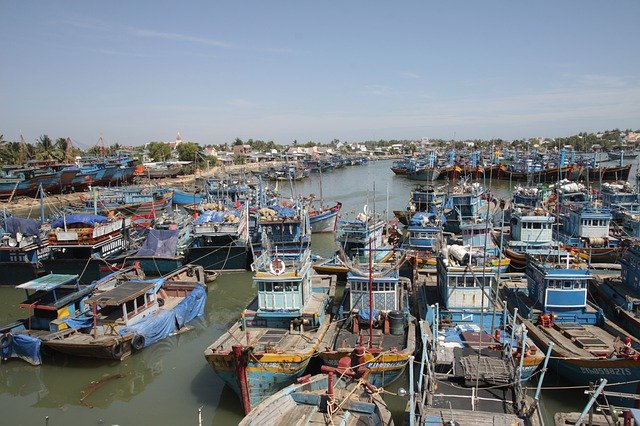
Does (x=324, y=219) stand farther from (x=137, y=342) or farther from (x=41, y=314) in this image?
(x=41, y=314)

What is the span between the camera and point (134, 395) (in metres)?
17.4

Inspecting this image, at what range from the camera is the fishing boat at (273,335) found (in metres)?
14.6

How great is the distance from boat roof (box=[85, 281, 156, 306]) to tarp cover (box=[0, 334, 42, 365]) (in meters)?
2.47

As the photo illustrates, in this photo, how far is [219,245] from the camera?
3206 cm

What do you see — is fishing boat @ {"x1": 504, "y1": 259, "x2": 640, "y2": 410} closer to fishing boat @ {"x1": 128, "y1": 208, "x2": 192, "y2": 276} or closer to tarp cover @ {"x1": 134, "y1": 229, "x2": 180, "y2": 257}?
fishing boat @ {"x1": 128, "y1": 208, "x2": 192, "y2": 276}

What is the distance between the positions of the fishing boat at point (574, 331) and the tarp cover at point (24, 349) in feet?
61.0

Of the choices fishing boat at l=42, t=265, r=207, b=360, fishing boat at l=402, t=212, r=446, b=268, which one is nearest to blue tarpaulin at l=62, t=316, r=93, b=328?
fishing boat at l=42, t=265, r=207, b=360

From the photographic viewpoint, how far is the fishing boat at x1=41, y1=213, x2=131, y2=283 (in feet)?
94.7

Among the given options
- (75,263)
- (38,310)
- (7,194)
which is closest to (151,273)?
(75,263)

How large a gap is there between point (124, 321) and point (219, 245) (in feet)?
41.4

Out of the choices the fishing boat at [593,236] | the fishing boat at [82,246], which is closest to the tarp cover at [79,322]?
the fishing boat at [82,246]

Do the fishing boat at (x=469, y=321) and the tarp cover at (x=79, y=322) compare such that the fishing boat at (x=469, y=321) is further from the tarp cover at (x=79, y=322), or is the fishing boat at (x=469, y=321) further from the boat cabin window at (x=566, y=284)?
the tarp cover at (x=79, y=322)

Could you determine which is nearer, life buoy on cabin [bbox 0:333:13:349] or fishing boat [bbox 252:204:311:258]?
life buoy on cabin [bbox 0:333:13:349]

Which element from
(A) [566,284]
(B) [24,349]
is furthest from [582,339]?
(B) [24,349]
